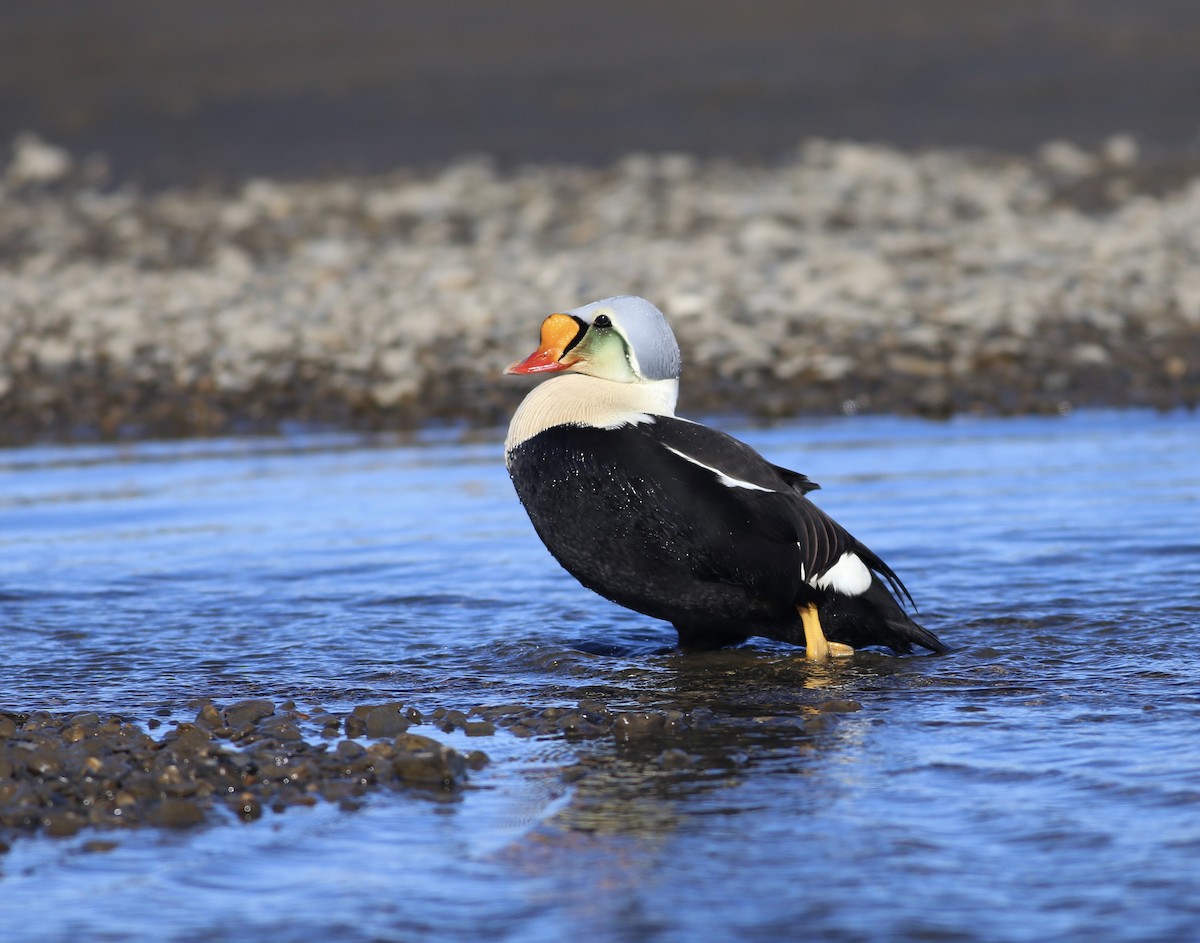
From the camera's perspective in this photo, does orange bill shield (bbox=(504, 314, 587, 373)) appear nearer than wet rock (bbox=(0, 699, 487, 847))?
No

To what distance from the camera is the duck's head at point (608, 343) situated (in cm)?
568

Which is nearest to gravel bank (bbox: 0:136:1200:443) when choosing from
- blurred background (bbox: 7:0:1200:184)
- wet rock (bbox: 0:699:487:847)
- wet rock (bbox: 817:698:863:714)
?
blurred background (bbox: 7:0:1200:184)

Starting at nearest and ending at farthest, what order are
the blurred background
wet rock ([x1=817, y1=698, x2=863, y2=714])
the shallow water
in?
1. the shallow water
2. wet rock ([x1=817, y1=698, x2=863, y2=714])
3. the blurred background

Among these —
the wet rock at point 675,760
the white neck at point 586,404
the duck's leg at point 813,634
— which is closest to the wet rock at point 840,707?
the wet rock at point 675,760

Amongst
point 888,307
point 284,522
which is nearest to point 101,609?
point 284,522

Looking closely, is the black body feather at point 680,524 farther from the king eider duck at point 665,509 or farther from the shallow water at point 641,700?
the shallow water at point 641,700

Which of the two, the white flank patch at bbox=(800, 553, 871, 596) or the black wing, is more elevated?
the black wing

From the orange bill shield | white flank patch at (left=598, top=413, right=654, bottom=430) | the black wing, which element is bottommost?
the black wing

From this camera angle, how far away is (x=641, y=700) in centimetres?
516

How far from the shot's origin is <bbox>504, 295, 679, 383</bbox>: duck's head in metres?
5.68

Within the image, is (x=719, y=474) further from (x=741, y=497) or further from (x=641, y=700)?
(x=641, y=700)

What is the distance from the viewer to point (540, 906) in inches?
135

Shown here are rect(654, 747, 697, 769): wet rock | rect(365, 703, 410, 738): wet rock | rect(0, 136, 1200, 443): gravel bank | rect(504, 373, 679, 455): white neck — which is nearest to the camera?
rect(654, 747, 697, 769): wet rock

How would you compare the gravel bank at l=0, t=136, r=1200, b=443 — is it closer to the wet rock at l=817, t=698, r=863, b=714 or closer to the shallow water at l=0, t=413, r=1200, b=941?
the shallow water at l=0, t=413, r=1200, b=941
